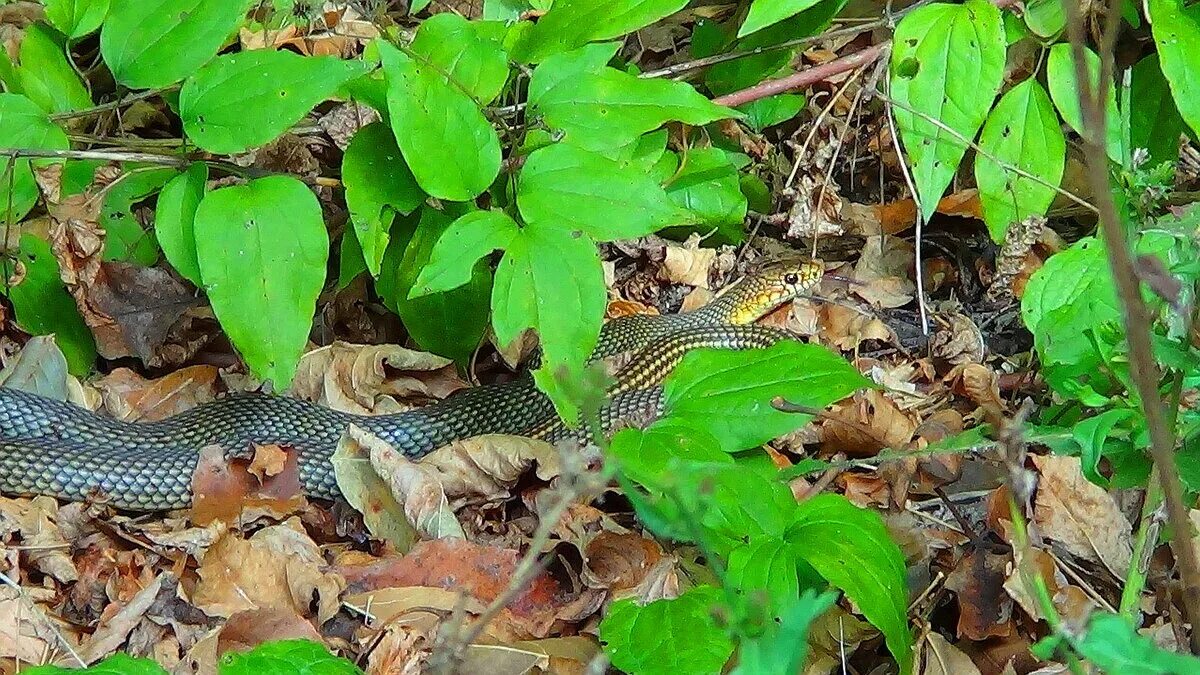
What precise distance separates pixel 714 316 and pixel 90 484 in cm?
273

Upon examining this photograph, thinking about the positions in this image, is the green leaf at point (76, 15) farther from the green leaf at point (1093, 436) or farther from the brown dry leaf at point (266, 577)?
the green leaf at point (1093, 436)

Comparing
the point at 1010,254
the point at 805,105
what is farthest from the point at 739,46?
the point at 1010,254

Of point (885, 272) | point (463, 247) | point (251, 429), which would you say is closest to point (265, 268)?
point (463, 247)

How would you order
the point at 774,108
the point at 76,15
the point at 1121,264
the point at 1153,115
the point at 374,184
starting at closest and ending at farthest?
the point at 1121,264
the point at 374,184
the point at 76,15
the point at 1153,115
the point at 774,108

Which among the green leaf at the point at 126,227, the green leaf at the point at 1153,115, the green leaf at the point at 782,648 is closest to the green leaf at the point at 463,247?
the green leaf at the point at 126,227

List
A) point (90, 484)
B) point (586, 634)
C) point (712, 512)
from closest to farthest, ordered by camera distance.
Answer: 1. point (712, 512)
2. point (586, 634)
3. point (90, 484)

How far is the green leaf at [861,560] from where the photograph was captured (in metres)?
2.61

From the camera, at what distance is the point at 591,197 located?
11.3 ft

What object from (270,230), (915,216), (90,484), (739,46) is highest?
(739,46)

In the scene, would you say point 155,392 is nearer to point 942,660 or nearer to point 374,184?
point 374,184

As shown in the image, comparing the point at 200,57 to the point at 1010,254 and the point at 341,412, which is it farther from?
the point at 1010,254

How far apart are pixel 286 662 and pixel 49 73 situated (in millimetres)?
3021

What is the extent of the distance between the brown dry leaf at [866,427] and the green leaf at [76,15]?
292 cm

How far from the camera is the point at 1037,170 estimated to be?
4.33 meters
